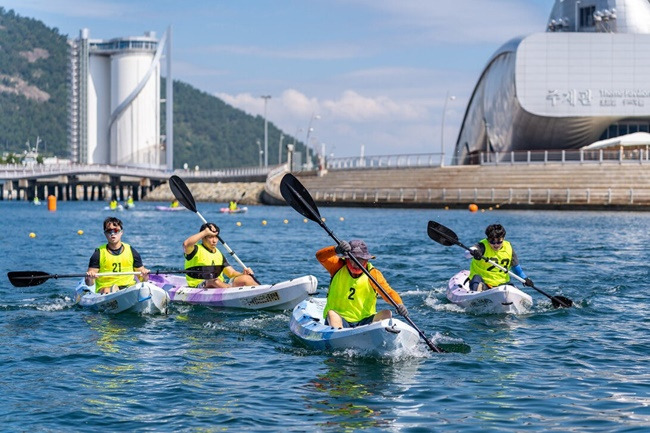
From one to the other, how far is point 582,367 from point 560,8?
103 meters

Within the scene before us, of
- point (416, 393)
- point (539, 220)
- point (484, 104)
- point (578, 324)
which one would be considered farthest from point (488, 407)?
point (484, 104)

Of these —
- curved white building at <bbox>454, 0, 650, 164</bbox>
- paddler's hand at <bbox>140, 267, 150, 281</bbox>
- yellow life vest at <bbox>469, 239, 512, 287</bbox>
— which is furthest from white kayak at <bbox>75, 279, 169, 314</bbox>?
curved white building at <bbox>454, 0, 650, 164</bbox>

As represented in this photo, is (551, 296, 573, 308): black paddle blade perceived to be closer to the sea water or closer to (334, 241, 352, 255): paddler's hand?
the sea water

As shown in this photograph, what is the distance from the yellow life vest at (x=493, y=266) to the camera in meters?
18.1

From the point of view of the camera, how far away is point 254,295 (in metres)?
18.2

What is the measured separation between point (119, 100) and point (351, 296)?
14724 centimetres

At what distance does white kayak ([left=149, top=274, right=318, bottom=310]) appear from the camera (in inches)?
703

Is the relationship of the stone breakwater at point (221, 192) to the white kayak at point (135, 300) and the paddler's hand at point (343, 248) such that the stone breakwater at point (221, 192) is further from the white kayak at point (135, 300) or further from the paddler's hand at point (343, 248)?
the paddler's hand at point (343, 248)

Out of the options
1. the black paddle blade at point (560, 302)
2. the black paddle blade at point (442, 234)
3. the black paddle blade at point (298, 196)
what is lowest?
the black paddle blade at point (560, 302)

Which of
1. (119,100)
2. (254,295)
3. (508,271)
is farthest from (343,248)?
(119,100)

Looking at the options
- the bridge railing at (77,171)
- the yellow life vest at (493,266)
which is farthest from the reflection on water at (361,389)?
the bridge railing at (77,171)

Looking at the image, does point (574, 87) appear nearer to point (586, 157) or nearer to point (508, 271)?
point (586, 157)

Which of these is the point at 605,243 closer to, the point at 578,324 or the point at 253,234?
the point at 253,234

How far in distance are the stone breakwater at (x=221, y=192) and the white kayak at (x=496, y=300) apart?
286 ft
